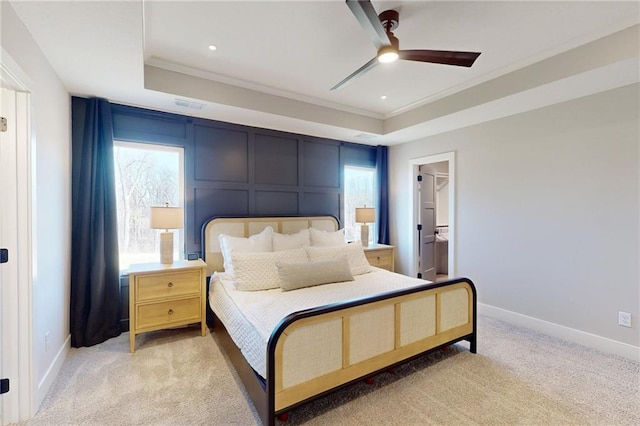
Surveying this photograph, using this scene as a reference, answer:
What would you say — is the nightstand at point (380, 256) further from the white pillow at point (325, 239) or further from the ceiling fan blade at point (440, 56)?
the ceiling fan blade at point (440, 56)

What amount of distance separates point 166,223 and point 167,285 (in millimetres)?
644

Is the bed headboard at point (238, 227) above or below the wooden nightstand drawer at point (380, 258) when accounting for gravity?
above

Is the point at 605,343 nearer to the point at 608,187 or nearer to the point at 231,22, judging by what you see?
the point at 608,187

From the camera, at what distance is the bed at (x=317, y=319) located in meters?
1.79

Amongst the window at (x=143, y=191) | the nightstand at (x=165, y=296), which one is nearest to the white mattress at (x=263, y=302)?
the nightstand at (x=165, y=296)

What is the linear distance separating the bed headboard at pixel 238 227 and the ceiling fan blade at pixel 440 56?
2589 mm

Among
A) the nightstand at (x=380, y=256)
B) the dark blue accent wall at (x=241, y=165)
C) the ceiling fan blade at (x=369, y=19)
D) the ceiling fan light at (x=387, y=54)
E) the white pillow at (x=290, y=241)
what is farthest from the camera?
the nightstand at (x=380, y=256)

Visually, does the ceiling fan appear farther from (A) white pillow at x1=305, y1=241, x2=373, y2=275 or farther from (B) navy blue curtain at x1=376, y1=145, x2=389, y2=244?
(B) navy blue curtain at x1=376, y1=145, x2=389, y2=244

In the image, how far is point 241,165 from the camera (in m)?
3.91

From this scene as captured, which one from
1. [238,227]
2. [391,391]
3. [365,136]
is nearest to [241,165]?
[238,227]

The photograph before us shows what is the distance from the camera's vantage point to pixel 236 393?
2.16 m

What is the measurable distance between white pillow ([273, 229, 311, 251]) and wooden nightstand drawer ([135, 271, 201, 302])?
3.06 feet

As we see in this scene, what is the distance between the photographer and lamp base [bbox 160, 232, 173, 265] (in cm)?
315

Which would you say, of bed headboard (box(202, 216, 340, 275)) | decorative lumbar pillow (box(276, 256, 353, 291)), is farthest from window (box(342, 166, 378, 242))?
decorative lumbar pillow (box(276, 256, 353, 291))
